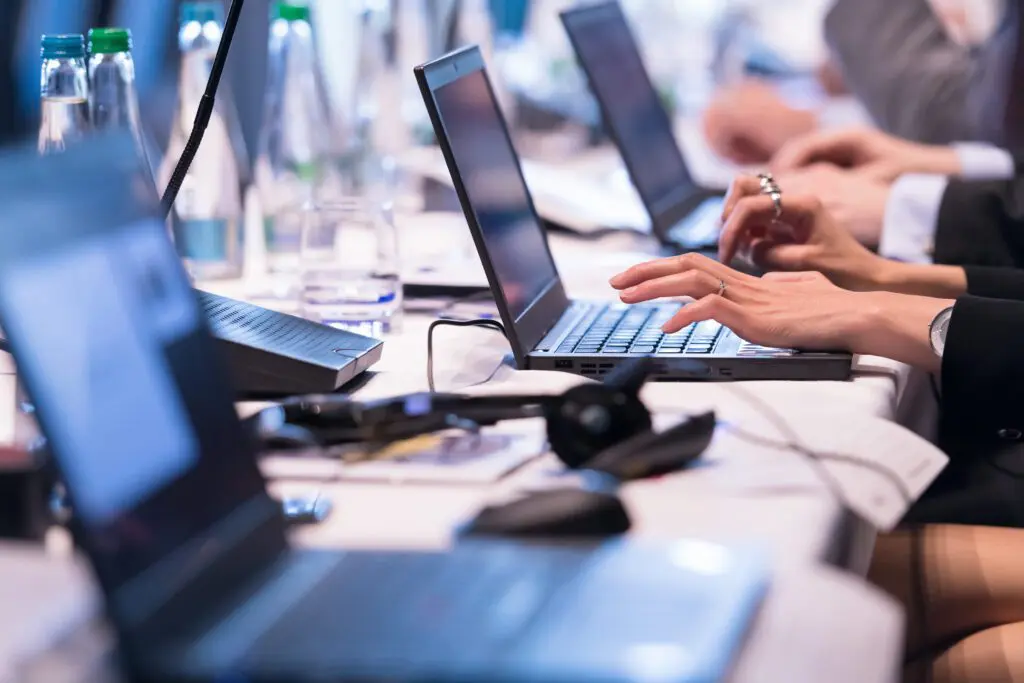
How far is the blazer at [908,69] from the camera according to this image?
2672 mm

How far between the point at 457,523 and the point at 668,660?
0.24 m

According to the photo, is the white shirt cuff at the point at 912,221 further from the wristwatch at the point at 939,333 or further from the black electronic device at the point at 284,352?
the black electronic device at the point at 284,352

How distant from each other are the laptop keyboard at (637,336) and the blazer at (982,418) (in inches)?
8.0

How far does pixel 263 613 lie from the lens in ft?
2.02

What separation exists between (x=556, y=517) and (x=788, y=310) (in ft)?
1.67

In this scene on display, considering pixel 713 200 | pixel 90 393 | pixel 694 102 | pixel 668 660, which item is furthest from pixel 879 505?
pixel 694 102

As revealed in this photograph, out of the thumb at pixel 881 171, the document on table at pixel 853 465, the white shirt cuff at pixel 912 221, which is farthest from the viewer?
the thumb at pixel 881 171

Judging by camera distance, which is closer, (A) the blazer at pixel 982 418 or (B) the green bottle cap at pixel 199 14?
(A) the blazer at pixel 982 418

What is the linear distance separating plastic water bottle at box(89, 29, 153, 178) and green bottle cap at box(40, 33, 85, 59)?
0.26 ft

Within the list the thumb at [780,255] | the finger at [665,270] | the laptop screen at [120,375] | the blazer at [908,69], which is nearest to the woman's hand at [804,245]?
the thumb at [780,255]

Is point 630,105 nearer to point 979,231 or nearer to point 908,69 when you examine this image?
point 979,231

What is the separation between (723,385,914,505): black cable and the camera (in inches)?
34.7

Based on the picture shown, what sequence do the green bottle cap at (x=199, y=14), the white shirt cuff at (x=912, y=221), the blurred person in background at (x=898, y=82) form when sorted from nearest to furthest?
the green bottle cap at (x=199, y=14) → the white shirt cuff at (x=912, y=221) → the blurred person in background at (x=898, y=82)

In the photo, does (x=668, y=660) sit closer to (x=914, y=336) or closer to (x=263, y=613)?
(x=263, y=613)
